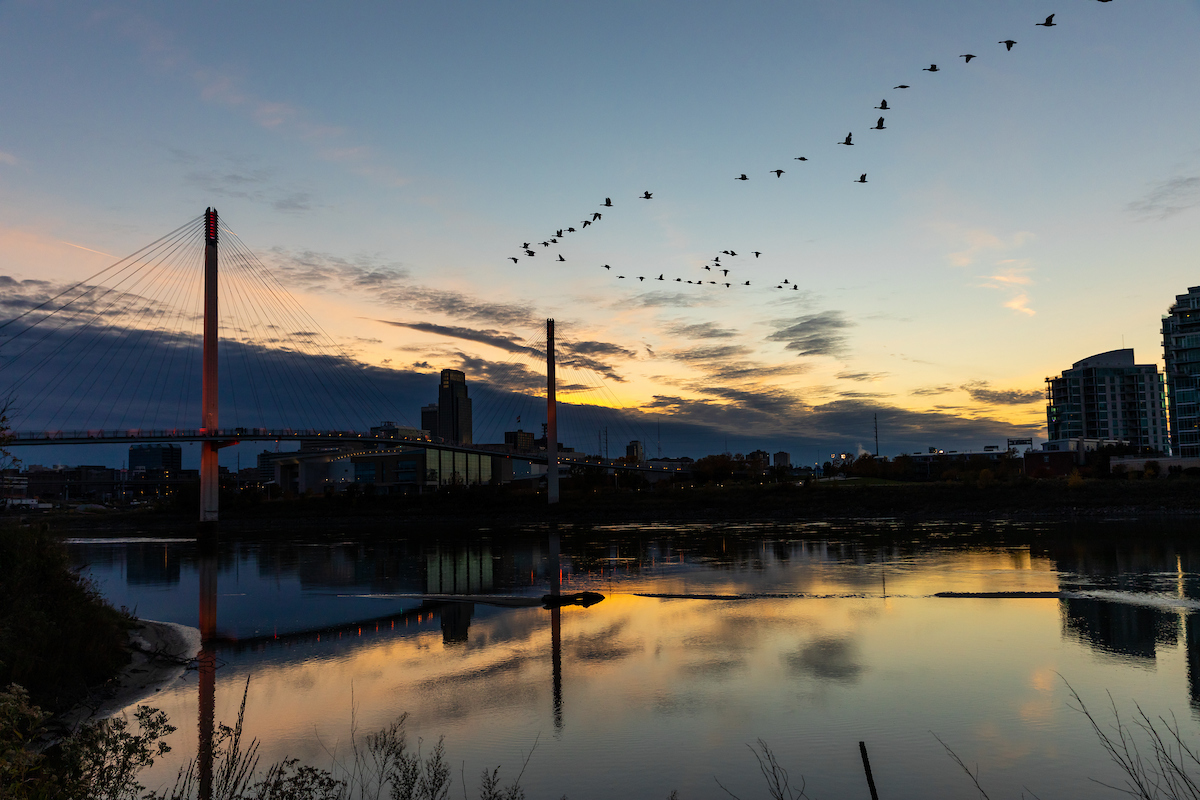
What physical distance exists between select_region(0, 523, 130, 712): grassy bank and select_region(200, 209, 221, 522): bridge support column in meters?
54.5

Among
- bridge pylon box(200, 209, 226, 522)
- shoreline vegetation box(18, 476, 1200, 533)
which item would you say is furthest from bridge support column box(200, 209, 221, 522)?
shoreline vegetation box(18, 476, 1200, 533)

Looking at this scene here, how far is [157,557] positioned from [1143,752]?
5659 centimetres

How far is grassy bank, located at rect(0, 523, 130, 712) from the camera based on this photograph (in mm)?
13320

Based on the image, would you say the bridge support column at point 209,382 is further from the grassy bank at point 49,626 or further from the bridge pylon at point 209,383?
the grassy bank at point 49,626

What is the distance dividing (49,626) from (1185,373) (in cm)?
12359

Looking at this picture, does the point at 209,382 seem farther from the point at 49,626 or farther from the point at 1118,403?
the point at 1118,403

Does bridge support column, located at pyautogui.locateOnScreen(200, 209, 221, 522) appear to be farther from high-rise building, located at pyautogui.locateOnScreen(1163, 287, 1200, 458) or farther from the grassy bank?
high-rise building, located at pyautogui.locateOnScreen(1163, 287, 1200, 458)

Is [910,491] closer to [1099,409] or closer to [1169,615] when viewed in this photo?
[1169,615]

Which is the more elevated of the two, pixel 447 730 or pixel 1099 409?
pixel 1099 409

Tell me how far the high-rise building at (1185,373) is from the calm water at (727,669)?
85.9 meters

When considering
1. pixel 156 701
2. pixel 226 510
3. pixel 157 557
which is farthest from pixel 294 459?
pixel 156 701

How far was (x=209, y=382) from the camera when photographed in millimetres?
71438

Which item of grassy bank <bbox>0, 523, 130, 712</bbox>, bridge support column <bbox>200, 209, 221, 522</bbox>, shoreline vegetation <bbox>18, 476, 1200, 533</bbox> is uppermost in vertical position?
bridge support column <bbox>200, 209, 221, 522</bbox>

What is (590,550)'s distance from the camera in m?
45.8
